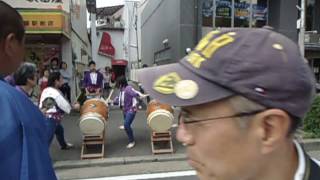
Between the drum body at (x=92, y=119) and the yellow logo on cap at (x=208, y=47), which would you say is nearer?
the yellow logo on cap at (x=208, y=47)

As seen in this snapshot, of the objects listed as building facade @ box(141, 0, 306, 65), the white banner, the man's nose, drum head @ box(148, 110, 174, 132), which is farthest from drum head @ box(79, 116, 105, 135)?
building facade @ box(141, 0, 306, 65)

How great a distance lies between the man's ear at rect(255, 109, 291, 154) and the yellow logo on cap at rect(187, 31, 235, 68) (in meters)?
0.20

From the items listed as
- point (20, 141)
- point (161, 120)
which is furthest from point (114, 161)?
point (20, 141)

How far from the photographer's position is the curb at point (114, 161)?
798cm

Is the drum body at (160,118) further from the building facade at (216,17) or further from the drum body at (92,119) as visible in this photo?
the building facade at (216,17)

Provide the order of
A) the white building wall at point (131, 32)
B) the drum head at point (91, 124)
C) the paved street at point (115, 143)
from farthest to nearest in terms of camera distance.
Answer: the white building wall at point (131, 32), the paved street at point (115, 143), the drum head at point (91, 124)

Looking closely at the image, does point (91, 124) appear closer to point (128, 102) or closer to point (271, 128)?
point (128, 102)

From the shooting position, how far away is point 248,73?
112 centimetres

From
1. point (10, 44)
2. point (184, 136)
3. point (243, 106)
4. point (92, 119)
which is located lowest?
point (92, 119)

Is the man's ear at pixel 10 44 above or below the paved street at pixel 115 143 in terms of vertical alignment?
above

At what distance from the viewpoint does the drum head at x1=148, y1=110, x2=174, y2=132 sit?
8500mm

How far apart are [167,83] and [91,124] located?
7.24 metres

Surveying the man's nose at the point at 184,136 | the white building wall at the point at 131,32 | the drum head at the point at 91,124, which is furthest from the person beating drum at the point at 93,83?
the white building wall at the point at 131,32

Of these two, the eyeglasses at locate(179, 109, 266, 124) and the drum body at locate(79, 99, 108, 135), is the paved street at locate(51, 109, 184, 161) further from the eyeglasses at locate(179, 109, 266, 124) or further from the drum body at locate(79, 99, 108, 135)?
the eyeglasses at locate(179, 109, 266, 124)
